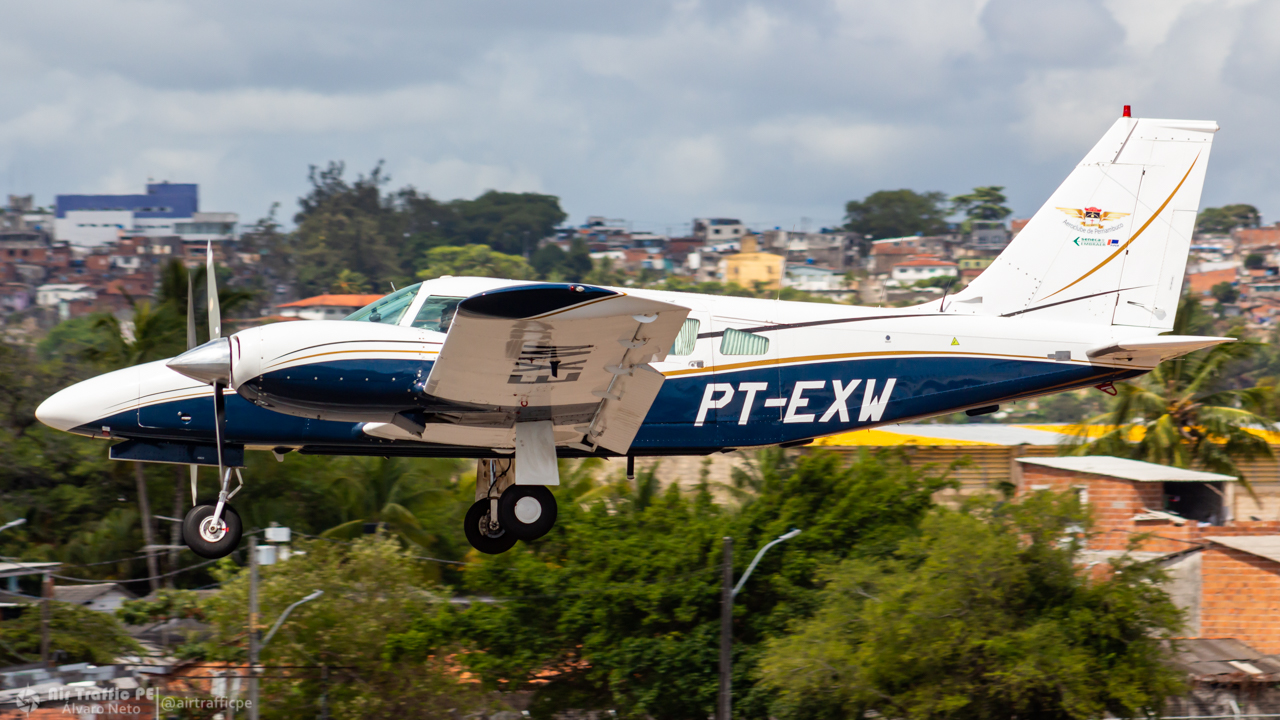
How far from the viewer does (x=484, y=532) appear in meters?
11.8

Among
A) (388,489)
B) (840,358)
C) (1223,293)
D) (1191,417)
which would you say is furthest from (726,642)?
(1223,293)

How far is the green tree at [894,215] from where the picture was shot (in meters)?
117

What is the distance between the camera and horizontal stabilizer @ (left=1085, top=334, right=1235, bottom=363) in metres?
11.3

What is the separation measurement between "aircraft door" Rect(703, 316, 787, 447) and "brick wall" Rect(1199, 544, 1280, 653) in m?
14.1

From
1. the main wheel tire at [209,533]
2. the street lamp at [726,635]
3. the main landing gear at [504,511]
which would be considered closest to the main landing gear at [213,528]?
the main wheel tire at [209,533]

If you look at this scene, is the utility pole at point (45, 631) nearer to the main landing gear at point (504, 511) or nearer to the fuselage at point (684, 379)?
the fuselage at point (684, 379)

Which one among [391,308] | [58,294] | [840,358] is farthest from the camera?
[58,294]

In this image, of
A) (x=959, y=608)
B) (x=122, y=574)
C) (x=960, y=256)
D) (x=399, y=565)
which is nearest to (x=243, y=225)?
(x=960, y=256)

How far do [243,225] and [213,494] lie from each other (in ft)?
247

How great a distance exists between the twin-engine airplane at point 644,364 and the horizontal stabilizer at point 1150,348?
3 centimetres

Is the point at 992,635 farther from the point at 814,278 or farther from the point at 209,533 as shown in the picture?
the point at 814,278

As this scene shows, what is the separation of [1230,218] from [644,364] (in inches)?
6602

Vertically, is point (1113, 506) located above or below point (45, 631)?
above

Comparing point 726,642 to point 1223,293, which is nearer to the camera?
point 726,642
